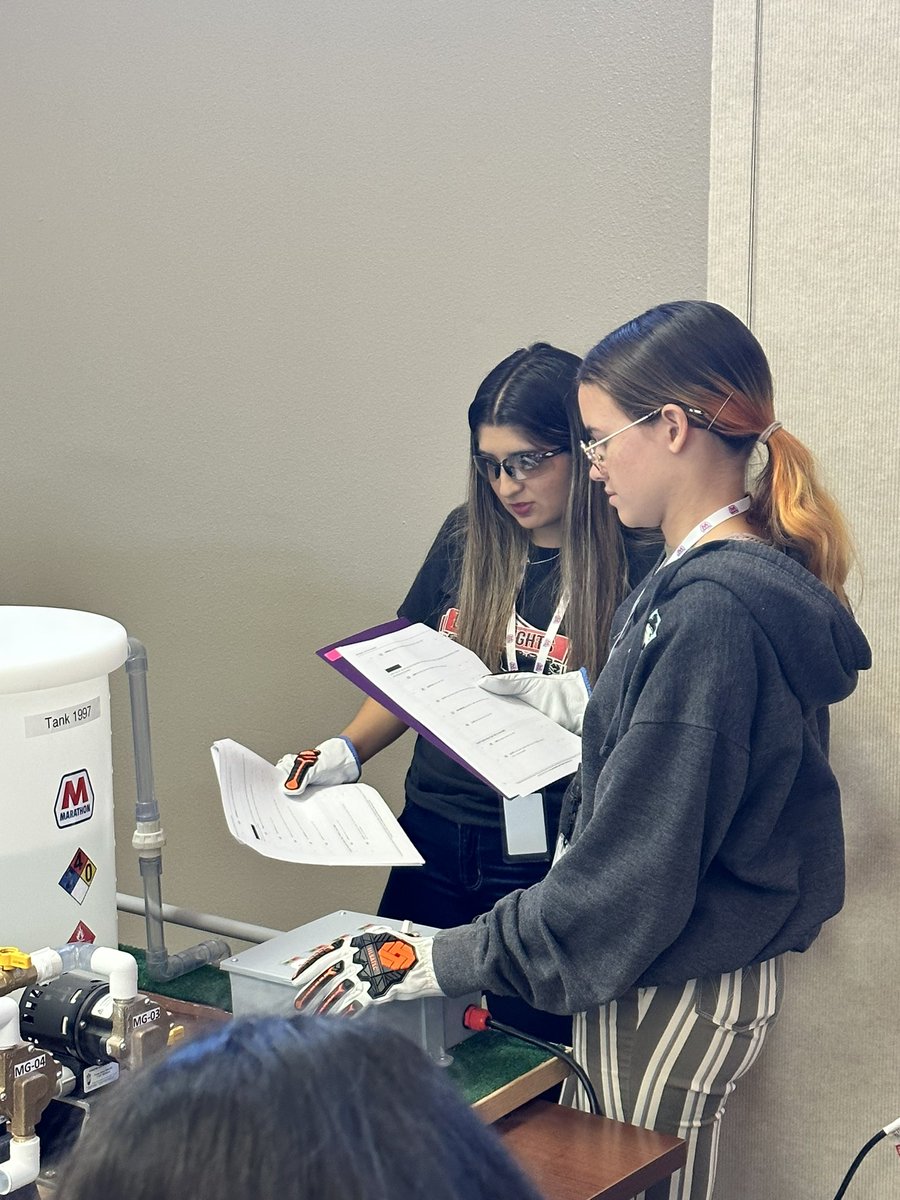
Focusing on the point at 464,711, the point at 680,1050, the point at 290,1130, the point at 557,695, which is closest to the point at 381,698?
the point at 464,711

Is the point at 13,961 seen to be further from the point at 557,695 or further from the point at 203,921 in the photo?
the point at 203,921

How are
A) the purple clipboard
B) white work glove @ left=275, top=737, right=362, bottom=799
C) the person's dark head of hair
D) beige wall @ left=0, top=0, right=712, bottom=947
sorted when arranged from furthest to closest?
beige wall @ left=0, top=0, right=712, bottom=947 < the person's dark head of hair < white work glove @ left=275, top=737, right=362, bottom=799 < the purple clipboard

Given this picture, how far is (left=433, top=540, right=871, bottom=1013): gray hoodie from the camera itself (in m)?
1.16

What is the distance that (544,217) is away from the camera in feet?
6.87

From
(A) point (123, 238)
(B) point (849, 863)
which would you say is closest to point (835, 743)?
(B) point (849, 863)

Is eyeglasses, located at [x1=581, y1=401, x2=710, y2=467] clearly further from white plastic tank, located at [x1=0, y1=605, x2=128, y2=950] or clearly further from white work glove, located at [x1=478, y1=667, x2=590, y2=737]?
white plastic tank, located at [x1=0, y1=605, x2=128, y2=950]

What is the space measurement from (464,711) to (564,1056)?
439 millimetres

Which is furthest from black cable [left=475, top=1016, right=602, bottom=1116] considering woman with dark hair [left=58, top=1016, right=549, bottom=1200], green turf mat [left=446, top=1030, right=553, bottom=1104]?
woman with dark hair [left=58, top=1016, right=549, bottom=1200]

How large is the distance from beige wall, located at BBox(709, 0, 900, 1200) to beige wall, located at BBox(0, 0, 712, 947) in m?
0.10

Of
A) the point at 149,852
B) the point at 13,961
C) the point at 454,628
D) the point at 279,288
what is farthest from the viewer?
the point at 279,288

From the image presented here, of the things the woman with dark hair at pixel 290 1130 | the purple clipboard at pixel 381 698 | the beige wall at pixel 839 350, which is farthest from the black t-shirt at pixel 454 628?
the woman with dark hair at pixel 290 1130

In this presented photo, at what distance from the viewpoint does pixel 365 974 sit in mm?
1213

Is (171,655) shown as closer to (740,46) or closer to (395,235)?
(395,235)

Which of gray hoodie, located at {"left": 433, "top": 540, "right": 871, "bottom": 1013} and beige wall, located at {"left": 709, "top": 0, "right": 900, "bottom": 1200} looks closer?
gray hoodie, located at {"left": 433, "top": 540, "right": 871, "bottom": 1013}
